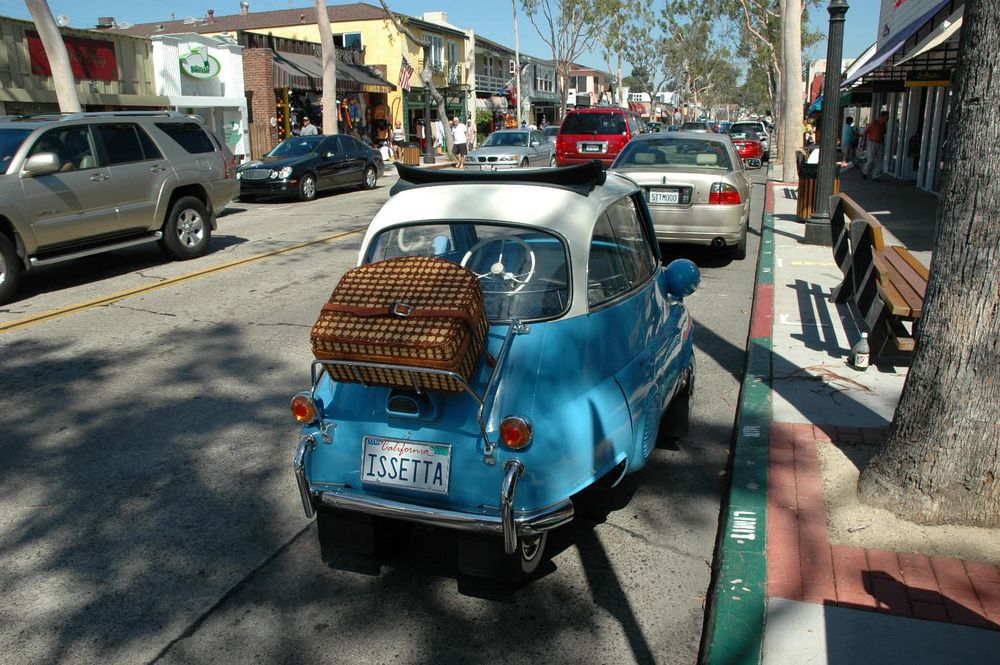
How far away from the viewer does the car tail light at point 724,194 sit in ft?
34.7

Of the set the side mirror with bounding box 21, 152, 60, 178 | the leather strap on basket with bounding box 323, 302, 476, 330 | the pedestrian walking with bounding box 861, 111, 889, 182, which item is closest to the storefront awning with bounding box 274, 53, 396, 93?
the pedestrian walking with bounding box 861, 111, 889, 182

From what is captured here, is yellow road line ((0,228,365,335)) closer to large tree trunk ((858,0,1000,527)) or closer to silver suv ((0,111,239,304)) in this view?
silver suv ((0,111,239,304))

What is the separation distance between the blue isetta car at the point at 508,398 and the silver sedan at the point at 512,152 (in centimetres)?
1924

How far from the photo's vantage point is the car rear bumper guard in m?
3.25

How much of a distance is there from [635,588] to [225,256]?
394 inches

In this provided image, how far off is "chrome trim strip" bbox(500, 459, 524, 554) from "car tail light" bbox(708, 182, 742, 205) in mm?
8034

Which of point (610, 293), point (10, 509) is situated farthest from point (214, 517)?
point (610, 293)

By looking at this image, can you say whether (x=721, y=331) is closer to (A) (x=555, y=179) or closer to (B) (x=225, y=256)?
(A) (x=555, y=179)

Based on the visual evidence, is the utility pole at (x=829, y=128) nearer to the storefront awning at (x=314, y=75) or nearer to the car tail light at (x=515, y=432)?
the car tail light at (x=515, y=432)

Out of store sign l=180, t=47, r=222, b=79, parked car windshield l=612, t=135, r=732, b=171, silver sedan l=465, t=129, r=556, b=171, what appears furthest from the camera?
store sign l=180, t=47, r=222, b=79

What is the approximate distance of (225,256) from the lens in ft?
40.6

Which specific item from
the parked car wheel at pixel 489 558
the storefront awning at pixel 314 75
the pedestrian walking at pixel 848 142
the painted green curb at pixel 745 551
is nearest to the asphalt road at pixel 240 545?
the painted green curb at pixel 745 551

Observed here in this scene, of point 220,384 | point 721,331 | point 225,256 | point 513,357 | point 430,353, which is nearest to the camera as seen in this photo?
point 430,353

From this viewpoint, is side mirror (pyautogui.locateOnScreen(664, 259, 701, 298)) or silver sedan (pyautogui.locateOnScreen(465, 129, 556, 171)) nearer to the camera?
side mirror (pyautogui.locateOnScreen(664, 259, 701, 298))
